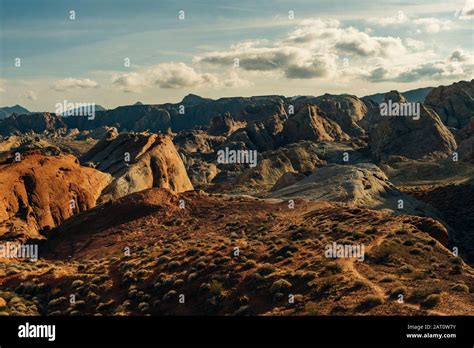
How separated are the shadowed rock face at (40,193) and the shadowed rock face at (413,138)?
109 m

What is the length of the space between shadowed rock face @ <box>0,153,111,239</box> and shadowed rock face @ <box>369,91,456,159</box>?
109143 millimetres

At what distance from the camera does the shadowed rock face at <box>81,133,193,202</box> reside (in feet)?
204

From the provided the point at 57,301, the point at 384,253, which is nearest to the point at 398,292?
the point at 384,253

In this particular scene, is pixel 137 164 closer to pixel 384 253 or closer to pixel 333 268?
pixel 384 253

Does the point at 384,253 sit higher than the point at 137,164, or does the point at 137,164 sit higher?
the point at 137,164

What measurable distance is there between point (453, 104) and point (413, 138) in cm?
5383

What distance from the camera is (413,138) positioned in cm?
14400

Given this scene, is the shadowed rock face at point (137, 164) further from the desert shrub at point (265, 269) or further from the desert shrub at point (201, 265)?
the desert shrub at point (265, 269)

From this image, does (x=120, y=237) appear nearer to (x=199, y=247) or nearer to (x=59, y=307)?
(x=199, y=247)

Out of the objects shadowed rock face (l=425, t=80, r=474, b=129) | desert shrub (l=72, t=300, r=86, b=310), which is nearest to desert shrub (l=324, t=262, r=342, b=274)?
desert shrub (l=72, t=300, r=86, b=310)

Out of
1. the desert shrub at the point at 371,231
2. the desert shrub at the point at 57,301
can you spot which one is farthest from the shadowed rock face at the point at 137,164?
the desert shrub at the point at 371,231

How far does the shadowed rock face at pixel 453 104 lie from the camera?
17750cm

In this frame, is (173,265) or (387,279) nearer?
(387,279)

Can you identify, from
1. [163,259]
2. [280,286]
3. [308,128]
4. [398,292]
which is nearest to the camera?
[398,292]
